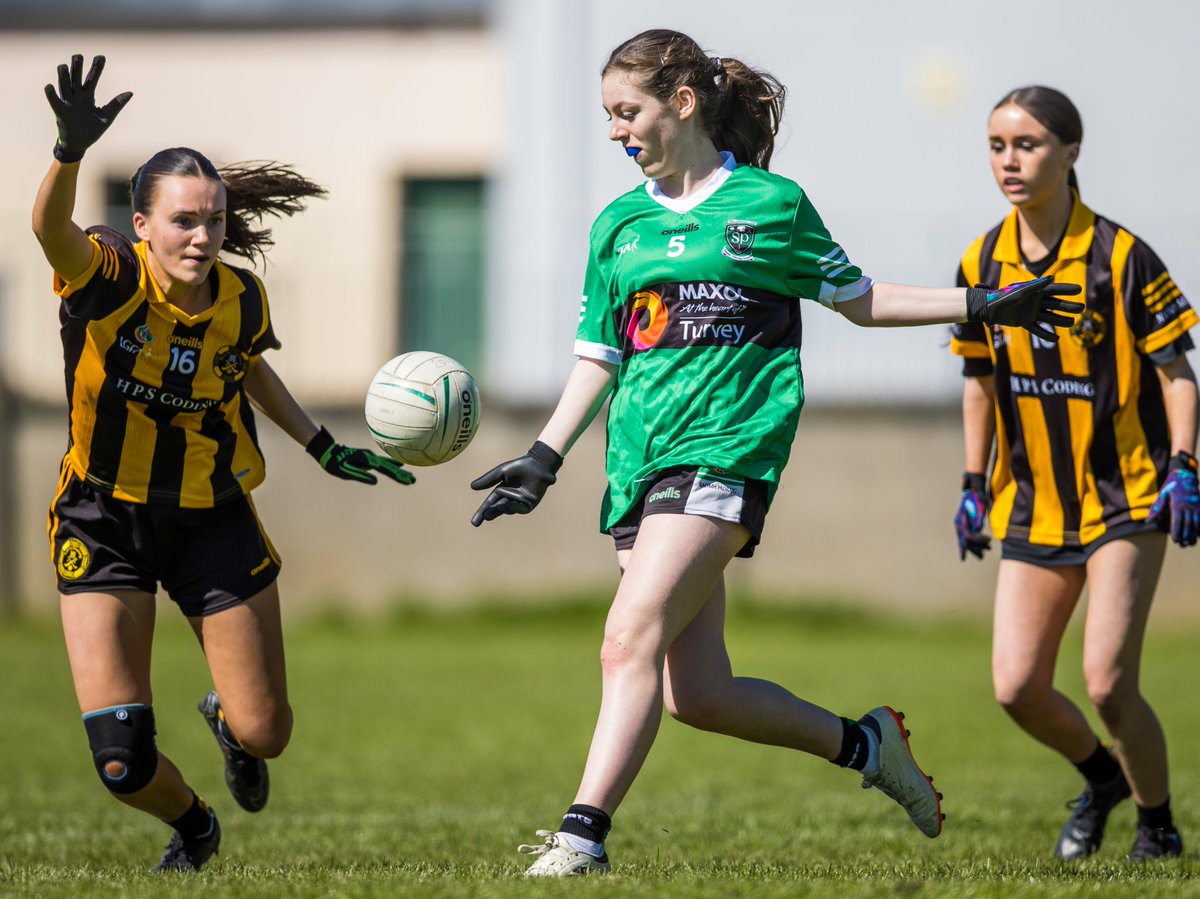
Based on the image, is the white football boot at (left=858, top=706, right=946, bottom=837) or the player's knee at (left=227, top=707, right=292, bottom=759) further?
the player's knee at (left=227, top=707, right=292, bottom=759)

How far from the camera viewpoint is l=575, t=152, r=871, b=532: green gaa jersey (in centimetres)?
481

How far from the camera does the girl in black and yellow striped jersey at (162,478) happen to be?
5.24 m

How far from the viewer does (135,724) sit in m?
5.30

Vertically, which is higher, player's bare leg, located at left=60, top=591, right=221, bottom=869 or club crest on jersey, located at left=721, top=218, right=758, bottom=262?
club crest on jersey, located at left=721, top=218, right=758, bottom=262

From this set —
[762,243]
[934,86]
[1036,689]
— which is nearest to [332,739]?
[1036,689]

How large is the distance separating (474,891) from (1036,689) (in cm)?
255

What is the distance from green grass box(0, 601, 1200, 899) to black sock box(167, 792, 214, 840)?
0.63 ft

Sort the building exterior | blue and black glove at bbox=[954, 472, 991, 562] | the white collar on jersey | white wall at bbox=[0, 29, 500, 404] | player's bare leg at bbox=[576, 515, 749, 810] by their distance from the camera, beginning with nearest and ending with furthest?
1. player's bare leg at bbox=[576, 515, 749, 810]
2. the white collar on jersey
3. blue and black glove at bbox=[954, 472, 991, 562]
4. the building exterior
5. white wall at bbox=[0, 29, 500, 404]

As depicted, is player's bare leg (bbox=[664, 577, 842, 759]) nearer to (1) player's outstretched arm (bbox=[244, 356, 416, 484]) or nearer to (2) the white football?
(2) the white football

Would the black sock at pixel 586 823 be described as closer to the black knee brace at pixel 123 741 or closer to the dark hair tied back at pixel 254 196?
the black knee brace at pixel 123 741

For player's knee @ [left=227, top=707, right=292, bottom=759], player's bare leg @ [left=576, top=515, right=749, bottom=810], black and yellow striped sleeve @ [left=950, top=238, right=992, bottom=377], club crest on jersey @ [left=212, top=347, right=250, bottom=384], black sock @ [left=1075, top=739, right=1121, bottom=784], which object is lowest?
black sock @ [left=1075, top=739, right=1121, bottom=784]

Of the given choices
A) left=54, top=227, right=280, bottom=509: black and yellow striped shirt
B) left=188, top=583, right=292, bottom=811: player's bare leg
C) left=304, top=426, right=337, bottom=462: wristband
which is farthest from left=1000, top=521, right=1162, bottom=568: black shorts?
left=54, top=227, right=280, bottom=509: black and yellow striped shirt

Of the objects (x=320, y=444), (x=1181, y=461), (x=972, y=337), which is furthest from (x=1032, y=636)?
(x=320, y=444)

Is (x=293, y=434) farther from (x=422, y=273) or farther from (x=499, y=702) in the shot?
(x=422, y=273)
